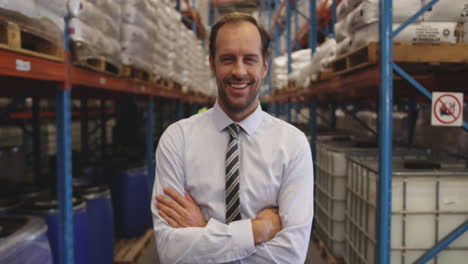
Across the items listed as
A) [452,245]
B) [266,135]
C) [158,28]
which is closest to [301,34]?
[158,28]

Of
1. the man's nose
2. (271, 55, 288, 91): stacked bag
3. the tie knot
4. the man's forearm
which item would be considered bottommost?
the man's forearm

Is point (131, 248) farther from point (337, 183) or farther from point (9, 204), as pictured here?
point (337, 183)

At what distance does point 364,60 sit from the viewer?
3064 millimetres

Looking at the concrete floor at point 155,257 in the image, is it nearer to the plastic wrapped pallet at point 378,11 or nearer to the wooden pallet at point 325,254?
the wooden pallet at point 325,254

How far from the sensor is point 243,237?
5.52ft

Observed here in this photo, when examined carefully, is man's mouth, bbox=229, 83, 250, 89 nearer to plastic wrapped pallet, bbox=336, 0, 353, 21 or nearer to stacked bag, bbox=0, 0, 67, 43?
stacked bag, bbox=0, 0, 67, 43

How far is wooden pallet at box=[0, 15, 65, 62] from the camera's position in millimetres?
1874

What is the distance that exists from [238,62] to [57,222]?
1804mm

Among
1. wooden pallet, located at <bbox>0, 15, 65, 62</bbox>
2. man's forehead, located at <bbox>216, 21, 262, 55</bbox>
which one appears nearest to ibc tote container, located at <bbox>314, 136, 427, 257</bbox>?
man's forehead, located at <bbox>216, 21, 262, 55</bbox>

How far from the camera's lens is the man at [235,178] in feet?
5.57

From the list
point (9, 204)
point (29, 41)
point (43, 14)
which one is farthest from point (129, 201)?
point (43, 14)

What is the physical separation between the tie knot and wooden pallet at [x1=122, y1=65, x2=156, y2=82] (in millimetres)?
2204

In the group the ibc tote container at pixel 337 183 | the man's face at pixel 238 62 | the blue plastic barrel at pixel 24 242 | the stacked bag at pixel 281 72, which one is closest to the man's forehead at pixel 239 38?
the man's face at pixel 238 62

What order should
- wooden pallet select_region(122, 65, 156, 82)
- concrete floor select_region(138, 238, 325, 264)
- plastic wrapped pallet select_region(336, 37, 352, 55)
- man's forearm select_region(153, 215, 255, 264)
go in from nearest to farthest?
man's forearm select_region(153, 215, 255, 264) → plastic wrapped pallet select_region(336, 37, 352, 55) → wooden pallet select_region(122, 65, 156, 82) → concrete floor select_region(138, 238, 325, 264)
